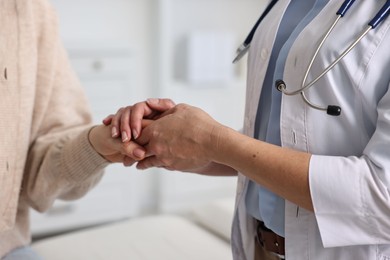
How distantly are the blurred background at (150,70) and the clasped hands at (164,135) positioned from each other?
5.22ft

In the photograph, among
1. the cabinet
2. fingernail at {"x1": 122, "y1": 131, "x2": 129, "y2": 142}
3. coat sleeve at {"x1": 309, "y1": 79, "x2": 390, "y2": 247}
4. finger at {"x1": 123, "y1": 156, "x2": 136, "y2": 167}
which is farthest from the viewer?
the cabinet

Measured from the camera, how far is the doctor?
967 mm

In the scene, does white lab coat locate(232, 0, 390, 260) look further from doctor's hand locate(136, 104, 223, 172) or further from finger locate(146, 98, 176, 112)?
finger locate(146, 98, 176, 112)

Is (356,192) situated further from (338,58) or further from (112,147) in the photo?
(112,147)

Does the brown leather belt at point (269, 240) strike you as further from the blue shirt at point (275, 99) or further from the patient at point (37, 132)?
the patient at point (37, 132)

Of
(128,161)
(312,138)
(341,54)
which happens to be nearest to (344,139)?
(312,138)

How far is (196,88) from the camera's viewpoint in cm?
333

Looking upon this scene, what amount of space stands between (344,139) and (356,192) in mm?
119

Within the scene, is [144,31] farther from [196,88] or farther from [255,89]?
[255,89]

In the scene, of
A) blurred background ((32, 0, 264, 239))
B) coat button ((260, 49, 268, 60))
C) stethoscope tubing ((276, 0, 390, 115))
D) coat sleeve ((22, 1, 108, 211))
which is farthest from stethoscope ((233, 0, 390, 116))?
blurred background ((32, 0, 264, 239))

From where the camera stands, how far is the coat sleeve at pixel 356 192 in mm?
944

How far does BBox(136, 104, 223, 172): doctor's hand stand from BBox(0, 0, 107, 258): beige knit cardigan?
0.77 feet

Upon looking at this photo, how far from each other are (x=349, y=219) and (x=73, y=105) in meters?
0.87

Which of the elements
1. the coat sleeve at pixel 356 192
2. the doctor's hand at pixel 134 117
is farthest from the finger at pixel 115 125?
the coat sleeve at pixel 356 192
